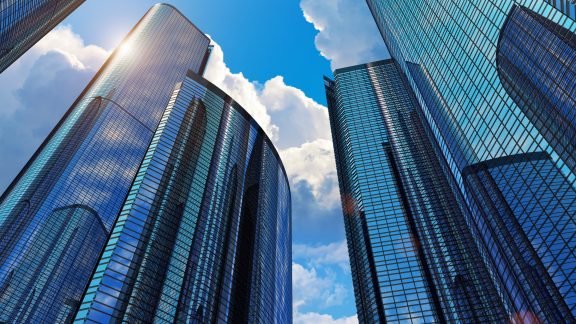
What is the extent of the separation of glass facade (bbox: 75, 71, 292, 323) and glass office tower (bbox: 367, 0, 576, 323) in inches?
2002

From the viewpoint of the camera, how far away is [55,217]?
140250mm

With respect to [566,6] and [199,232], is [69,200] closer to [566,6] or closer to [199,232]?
[199,232]

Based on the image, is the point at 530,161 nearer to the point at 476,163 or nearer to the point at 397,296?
the point at 476,163

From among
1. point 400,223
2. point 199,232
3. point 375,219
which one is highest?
point 375,219

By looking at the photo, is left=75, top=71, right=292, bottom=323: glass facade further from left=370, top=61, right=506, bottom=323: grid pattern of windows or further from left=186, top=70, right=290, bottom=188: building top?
left=370, top=61, right=506, bottom=323: grid pattern of windows

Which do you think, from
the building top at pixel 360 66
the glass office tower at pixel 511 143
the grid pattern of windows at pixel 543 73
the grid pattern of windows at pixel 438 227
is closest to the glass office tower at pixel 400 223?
the grid pattern of windows at pixel 438 227

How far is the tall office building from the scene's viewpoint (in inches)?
3270

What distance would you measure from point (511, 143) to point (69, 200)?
129838mm

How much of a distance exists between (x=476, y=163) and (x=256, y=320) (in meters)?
58.0

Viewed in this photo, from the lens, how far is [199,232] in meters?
96.6

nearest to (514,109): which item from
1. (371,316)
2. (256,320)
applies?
(371,316)

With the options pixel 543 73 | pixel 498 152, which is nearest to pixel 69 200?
pixel 498 152

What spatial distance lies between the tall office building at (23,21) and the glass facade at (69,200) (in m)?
45.3

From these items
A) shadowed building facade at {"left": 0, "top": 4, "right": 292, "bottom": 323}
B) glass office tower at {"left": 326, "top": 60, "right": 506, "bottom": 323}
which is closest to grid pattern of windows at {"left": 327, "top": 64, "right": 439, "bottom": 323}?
glass office tower at {"left": 326, "top": 60, "right": 506, "bottom": 323}
